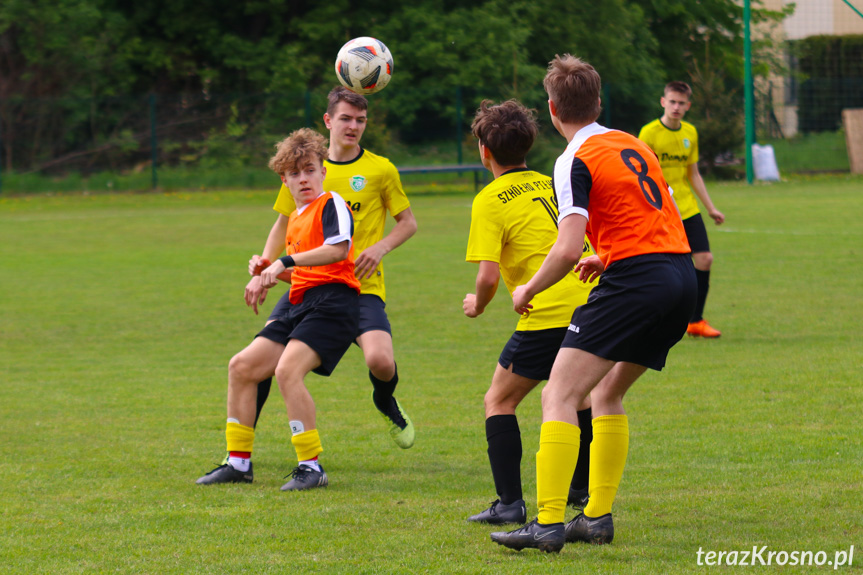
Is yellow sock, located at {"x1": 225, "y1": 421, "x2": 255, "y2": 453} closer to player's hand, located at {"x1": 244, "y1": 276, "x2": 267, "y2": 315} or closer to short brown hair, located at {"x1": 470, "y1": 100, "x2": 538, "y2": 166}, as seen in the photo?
player's hand, located at {"x1": 244, "y1": 276, "x2": 267, "y2": 315}

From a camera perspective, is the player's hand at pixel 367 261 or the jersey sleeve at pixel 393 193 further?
the jersey sleeve at pixel 393 193

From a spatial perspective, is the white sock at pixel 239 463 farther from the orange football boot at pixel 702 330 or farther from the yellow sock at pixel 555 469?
the orange football boot at pixel 702 330

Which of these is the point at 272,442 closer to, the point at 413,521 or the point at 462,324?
the point at 413,521

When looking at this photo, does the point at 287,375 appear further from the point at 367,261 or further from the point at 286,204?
the point at 286,204

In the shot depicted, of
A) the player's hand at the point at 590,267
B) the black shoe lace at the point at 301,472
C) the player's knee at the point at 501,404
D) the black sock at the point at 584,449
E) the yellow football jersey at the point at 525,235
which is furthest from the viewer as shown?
the black shoe lace at the point at 301,472

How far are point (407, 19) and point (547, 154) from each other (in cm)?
960

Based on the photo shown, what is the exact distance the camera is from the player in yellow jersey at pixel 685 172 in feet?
30.0

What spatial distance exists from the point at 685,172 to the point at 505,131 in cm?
566

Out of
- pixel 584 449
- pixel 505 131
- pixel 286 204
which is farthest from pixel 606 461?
pixel 286 204

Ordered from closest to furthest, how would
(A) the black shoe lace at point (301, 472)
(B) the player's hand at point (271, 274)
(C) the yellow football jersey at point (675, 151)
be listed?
(B) the player's hand at point (271, 274) → (A) the black shoe lace at point (301, 472) → (C) the yellow football jersey at point (675, 151)

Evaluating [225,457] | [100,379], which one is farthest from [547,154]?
[225,457]

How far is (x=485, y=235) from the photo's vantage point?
14.2 feet

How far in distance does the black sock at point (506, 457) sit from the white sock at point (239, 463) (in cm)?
142

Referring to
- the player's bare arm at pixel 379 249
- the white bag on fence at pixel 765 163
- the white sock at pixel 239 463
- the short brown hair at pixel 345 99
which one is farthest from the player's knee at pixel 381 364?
the white bag on fence at pixel 765 163
